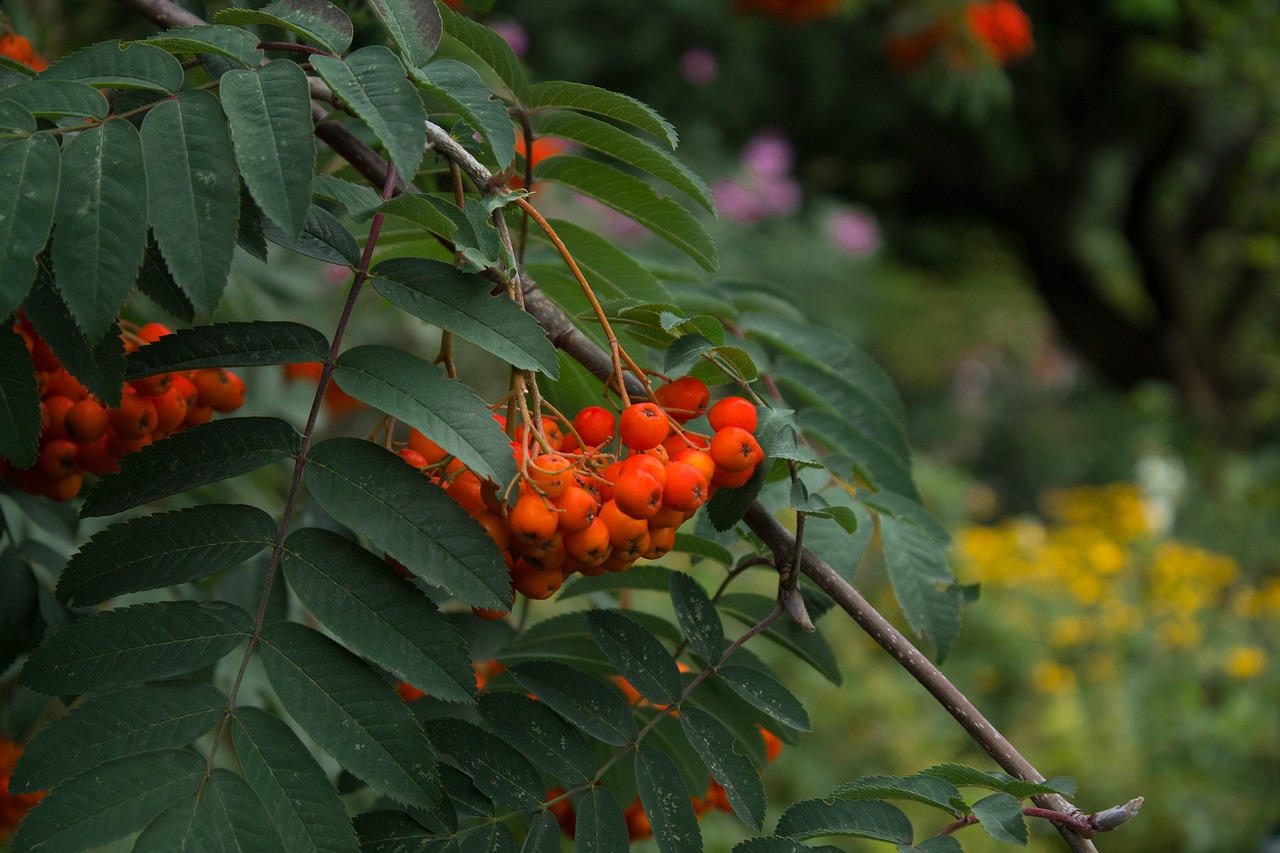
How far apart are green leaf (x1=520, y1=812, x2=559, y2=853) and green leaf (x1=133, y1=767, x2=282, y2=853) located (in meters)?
0.20

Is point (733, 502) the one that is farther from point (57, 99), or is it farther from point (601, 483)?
point (57, 99)

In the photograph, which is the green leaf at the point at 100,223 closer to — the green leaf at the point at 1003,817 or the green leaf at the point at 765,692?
the green leaf at the point at 765,692

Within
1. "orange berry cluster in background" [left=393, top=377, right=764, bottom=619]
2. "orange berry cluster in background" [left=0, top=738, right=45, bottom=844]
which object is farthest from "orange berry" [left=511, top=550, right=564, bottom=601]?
A: "orange berry cluster in background" [left=0, top=738, right=45, bottom=844]

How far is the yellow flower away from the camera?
386cm

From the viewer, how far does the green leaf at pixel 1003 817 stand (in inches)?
29.3

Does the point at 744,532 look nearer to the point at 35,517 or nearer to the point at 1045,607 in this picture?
the point at 35,517

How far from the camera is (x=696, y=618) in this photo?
2.95ft

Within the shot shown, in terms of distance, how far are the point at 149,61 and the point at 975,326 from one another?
1067 centimetres

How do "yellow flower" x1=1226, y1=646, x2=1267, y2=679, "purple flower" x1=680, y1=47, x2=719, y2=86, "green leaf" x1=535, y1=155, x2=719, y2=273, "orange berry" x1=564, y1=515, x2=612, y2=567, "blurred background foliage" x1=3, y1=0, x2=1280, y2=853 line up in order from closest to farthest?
"orange berry" x1=564, y1=515, x2=612, y2=567 < "green leaf" x1=535, y1=155, x2=719, y2=273 < "blurred background foliage" x1=3, y1=0, x2=1280, y2=853 < "yellow flower" x1=1226, y1=646, x2=1267, y2=679 < "purple flower" x1=680, y1=47, x2=719, y2=86

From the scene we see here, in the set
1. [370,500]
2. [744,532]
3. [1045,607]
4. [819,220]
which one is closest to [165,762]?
[370,500]

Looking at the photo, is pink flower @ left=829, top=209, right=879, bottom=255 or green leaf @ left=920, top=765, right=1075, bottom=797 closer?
green leaf @ left=920, top=765, right=1075, bottom=797

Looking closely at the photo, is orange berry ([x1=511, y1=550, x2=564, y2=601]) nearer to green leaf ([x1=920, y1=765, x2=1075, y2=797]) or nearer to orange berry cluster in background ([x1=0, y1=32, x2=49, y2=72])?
green leaf ([x1=920, y1=765, x2=1075, y2=797])

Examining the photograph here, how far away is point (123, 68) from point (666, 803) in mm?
674

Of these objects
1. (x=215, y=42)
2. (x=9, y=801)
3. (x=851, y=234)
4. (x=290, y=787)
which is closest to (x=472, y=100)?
(x=215, y=42)
